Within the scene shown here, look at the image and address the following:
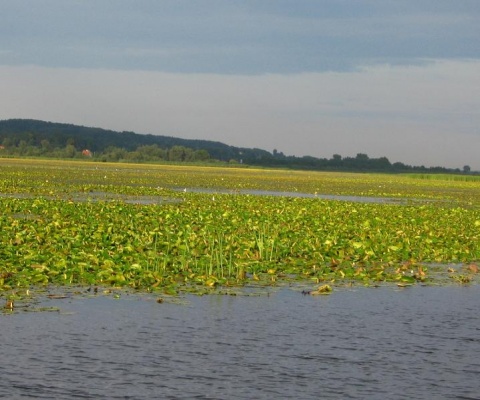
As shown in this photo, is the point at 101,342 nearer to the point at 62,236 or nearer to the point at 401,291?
the point at 401,291

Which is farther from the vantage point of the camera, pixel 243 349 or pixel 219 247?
pixel 219 247

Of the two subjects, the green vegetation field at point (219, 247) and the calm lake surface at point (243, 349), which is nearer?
the calm lake surface at point (243, 349)

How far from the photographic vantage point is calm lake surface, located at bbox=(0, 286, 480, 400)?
37.1ft

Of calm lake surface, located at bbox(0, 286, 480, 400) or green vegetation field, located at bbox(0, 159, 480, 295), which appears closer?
calm lake surface, located at bbox(0, 286, 480, 400)

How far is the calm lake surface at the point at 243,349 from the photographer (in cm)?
1132

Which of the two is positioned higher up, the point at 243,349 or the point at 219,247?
the point at 219,247

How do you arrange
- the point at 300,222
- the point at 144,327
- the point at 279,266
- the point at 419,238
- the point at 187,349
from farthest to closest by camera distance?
1. the point at 300,222
2. the point at 419,238
3. the point at 279,266
4. the point at 144,327
5. the point at 187,349

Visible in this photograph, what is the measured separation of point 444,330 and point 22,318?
671 centimetres

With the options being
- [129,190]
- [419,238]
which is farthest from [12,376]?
[129,190]

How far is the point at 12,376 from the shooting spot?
37.5ft

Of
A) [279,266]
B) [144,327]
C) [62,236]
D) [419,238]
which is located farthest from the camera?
[419,238]

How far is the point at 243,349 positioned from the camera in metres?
13.4

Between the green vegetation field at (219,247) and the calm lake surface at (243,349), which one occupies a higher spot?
the green vegetation field at (219,247)

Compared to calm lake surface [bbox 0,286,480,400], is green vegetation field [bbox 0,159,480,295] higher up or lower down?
higher up
